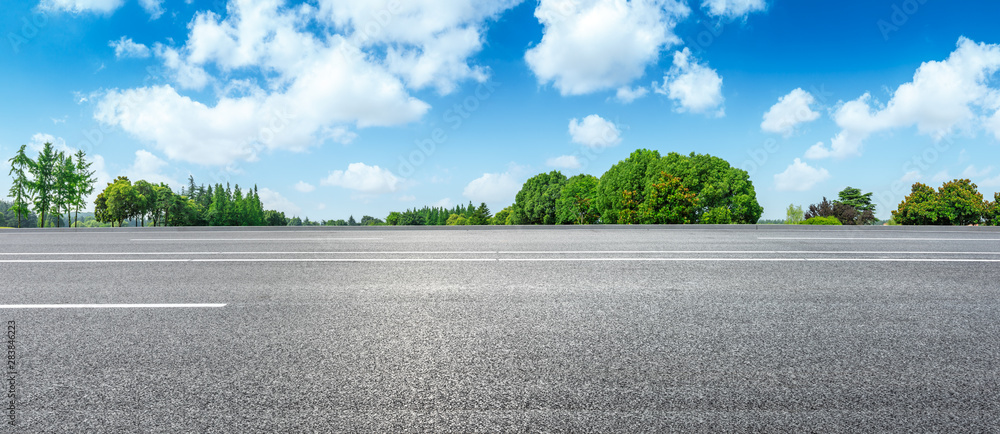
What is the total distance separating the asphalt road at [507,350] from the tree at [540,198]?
6268cm

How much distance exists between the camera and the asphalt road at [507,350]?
2.65 meters

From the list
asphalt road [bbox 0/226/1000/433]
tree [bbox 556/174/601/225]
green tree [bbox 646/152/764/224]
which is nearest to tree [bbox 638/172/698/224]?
green tree [bbox 646/152/764/224]

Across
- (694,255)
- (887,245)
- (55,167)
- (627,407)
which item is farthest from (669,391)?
(55,167)

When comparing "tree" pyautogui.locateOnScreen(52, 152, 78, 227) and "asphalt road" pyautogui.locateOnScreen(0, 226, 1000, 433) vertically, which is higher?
"tree" pyautogui.locateOnScreen(52, 152, 78, 227)

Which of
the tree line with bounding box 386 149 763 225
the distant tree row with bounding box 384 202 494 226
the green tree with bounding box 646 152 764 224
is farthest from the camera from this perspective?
the distant tree row with bounding box 384 202 494 226

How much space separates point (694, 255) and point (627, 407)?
737 centimetres

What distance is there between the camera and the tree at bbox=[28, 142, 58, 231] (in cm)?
4356

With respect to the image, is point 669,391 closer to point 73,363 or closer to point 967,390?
point 967,390

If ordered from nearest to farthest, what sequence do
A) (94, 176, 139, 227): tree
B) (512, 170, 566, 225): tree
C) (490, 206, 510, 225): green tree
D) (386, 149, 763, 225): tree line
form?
(386, 149, 763, 225): tree line
(94, 176, 139, 227): tree
(512, 170, 566, 225): tree
(490, 206, 510, 225): green tree

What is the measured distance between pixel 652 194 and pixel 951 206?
98.7ft

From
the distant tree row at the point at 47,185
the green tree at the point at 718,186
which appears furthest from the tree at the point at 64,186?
the green tree at the point at 718,186

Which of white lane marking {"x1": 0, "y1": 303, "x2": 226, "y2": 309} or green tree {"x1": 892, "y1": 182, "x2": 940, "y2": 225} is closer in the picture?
white lane marking {"x1": 0, "y1": 303, "x2": 226, "y2": 309}

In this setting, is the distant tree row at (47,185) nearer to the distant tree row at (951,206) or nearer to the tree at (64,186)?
the tree at (64,186)

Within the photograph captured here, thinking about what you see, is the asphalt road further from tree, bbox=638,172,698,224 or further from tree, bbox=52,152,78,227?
tree, bbox=52,152,78,227
